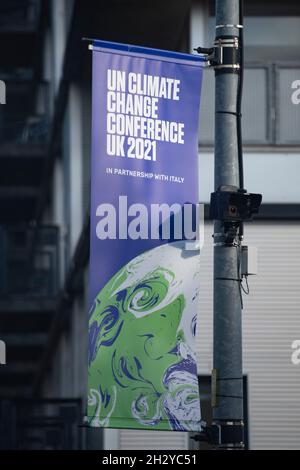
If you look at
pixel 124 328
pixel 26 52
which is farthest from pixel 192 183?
pixel 26 52

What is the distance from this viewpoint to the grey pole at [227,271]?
38.8ft

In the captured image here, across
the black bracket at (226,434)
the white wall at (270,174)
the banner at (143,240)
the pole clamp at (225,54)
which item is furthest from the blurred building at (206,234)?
the black bracket at (226,434)

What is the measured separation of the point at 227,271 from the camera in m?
12.1

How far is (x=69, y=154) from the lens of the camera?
1083 inches

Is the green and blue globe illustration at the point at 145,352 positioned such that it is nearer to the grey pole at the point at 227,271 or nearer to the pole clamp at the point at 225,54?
the grey pole at the point at 227,271

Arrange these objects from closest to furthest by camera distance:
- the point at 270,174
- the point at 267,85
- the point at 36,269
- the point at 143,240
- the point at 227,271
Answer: the point at 227,271
the point at 143,240
the point at 270,174
the point at 267,85
the point at 36,269

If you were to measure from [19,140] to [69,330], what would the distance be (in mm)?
12073

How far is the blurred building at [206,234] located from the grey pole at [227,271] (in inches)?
240

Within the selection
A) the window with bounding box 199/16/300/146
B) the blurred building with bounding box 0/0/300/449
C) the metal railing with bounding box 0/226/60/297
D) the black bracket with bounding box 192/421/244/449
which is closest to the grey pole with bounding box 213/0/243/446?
the black bracket with bounding box 192/421/244/449

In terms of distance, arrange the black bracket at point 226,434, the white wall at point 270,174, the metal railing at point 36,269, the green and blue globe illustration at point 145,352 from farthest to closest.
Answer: the metal railing at point 36,269
the white wall at point 270,174
the green and blue globe illustration at point 145,352
the black bracket at point 226,434

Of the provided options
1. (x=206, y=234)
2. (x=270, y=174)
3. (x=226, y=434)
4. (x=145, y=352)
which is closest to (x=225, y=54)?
(x=145, y=352)

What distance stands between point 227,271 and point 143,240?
92cm

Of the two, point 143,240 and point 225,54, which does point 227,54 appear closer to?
point 225,54

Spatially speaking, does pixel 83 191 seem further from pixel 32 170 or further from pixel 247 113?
pixel 32 170
